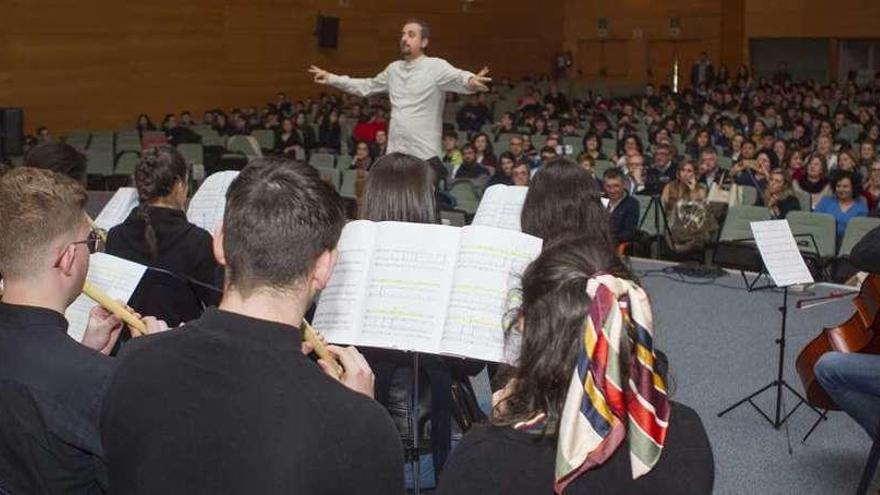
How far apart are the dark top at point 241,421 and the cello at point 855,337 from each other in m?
3.23

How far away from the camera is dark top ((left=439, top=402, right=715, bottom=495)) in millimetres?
1940

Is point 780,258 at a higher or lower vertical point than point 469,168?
lower

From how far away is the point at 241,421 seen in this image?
5.58 ft

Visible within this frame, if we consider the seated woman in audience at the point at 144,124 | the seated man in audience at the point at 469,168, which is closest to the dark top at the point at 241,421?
the seated man in audience at the point at 469,168

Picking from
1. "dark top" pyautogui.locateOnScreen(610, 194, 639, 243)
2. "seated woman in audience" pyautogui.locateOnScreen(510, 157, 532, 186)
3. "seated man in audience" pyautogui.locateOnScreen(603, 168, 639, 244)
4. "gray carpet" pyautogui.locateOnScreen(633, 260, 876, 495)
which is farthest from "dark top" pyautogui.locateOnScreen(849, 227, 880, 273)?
"seated woman in audience" pyautogui.locateOnScreen(510, 157, 532, 186)

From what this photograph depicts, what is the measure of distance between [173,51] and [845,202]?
14575mm

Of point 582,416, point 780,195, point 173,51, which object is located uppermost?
point 173,51

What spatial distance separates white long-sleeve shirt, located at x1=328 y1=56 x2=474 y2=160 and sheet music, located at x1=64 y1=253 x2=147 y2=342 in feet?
12.1

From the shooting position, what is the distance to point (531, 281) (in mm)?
2092

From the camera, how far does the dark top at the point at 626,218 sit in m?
9.45

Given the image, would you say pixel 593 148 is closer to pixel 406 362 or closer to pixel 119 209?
pixel 119 209

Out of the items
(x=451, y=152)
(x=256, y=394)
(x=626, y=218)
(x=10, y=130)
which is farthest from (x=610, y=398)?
(x=10, y=130)

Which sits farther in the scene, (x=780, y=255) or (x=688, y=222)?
(x=688, y=222)

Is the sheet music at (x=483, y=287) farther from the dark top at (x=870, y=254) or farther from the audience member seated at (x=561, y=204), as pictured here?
the dark top at (x=870, y=254)
